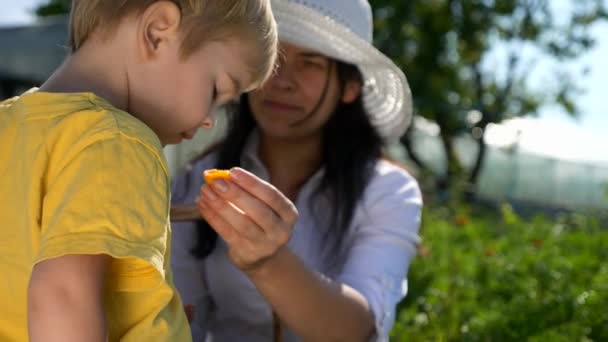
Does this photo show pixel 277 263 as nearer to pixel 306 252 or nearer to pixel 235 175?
pixel 235 175

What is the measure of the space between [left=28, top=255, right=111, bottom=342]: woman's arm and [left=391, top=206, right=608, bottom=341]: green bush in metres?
1.89

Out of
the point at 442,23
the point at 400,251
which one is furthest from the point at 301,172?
the point at 442,23

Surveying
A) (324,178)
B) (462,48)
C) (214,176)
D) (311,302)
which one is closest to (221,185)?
(214,176)

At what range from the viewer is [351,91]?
96.5 inches

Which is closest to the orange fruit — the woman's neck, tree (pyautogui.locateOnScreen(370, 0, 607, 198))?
the woman's neck

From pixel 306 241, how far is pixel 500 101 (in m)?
21.2

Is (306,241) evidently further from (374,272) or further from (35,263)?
(35,263)

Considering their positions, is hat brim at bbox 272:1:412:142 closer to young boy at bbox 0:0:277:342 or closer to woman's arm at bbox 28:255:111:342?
young boy at bbox 0:0:277:342

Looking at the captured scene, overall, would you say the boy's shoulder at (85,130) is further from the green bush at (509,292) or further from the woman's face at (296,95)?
the green bush at (509,292)

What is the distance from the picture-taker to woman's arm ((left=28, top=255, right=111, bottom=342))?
1.11m

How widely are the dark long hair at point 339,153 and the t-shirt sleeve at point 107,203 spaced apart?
3.70 feet

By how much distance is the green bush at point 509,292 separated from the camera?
2977mm

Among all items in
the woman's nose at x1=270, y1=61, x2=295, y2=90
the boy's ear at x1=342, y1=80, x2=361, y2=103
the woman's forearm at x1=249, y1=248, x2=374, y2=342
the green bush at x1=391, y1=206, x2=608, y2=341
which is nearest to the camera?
the woman's forearm at x1=249, y1=248, x2=374, y2=342

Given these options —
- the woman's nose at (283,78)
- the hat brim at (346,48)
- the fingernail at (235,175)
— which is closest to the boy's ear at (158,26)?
the fingernail at (235,175)
